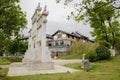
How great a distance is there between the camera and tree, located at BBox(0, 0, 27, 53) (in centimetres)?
1277

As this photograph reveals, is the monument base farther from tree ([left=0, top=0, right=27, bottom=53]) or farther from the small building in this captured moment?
the small building

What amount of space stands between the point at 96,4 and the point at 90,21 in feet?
3.54

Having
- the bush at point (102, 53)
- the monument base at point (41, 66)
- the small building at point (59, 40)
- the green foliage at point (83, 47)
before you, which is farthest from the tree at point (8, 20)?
the small building at point (59, 40)

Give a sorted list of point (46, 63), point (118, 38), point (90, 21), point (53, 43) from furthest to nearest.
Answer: point (53, 43) → point (118, 38) → point (46, 63) → point (90, 21)

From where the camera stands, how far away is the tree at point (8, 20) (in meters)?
12.8

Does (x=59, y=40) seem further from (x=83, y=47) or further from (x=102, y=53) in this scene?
(x=102, y=53)

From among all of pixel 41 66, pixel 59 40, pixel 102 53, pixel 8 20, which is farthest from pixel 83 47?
pixel 8 20

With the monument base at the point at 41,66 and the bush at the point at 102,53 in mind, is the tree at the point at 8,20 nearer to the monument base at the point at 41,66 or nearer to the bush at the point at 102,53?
the monument base at the point at 41,66

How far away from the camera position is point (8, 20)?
43.0ft

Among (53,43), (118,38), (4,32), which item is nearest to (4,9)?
(4,32)

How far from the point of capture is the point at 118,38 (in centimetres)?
3506

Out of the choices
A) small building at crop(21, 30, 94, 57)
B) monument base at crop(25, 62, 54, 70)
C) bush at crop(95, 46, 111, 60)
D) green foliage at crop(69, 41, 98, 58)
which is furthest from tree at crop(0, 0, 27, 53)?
small building at crop(21, 30, 94, 57)

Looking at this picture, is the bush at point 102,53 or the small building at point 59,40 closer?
the bush at point 102,53

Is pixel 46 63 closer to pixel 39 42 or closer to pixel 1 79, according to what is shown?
pixel 39 42
